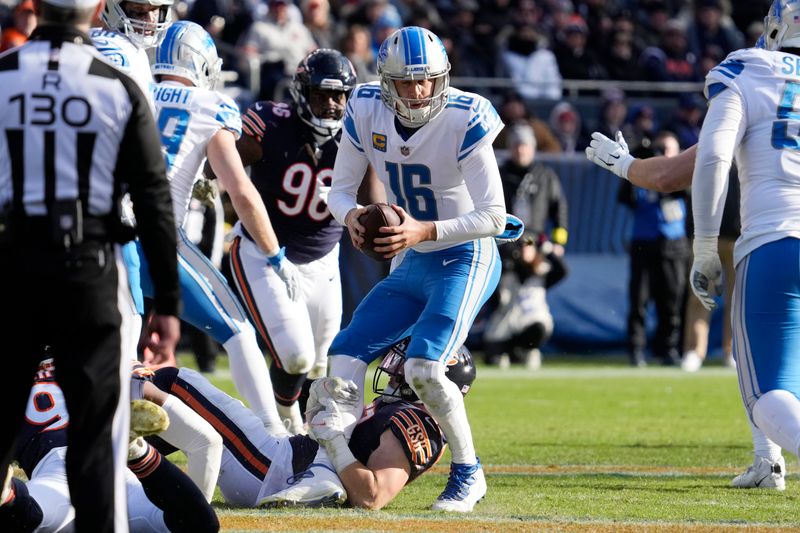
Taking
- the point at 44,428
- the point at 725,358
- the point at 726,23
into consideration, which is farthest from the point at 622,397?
the point at 726,23

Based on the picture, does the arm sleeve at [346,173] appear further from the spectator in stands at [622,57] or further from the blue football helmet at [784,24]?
the spectator in stands at [622,57]

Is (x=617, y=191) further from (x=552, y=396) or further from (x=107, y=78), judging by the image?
(x=107, y=78)

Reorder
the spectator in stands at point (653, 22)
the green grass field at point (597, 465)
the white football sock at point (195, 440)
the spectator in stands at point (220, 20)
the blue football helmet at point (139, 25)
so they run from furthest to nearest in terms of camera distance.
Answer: the spectator in stands at point (653, 22)
the spectator in stands at point (220, 20)
the blue football helmet at point (139, 25)
the white football sock at point (195, 440)
the green grass field at point (597, 465)

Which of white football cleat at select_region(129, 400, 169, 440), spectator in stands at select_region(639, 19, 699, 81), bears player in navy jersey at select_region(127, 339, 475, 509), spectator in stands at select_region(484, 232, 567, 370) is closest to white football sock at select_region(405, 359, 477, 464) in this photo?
bears player in navy jersey at select_region(127, 339, 475, 509)

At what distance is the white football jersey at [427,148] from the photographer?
16.6 feet

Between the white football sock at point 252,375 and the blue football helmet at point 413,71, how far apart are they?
1.42 meters

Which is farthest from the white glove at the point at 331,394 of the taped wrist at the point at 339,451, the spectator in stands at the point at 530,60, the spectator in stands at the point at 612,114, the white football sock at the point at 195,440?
the spectator in stands at the point at 530,60

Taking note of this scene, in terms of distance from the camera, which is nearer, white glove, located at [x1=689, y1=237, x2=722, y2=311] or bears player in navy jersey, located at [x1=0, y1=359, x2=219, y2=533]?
bears player in navy jersey, located at [x1=0, y1=359, x2=219, y2=533]

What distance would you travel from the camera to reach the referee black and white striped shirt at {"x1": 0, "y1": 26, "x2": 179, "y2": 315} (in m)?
3.29

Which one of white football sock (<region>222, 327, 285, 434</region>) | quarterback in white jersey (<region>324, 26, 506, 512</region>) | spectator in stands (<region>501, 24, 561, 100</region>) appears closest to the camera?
quarterback in white jersey (<region>324, 26, 506, 512</region>)

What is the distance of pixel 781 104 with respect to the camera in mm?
4574

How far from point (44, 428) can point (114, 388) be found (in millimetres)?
1120

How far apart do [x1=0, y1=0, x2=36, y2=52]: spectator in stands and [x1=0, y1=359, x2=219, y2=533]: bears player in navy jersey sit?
7728 millimetres

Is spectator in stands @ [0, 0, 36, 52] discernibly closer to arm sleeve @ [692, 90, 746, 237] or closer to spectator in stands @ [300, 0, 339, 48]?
spectator in stands @ [300, 0, 339, 48]
